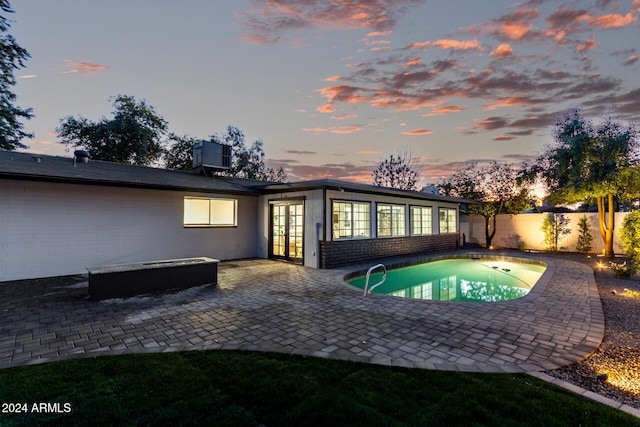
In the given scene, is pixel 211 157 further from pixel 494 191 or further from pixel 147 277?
pixel 494 191

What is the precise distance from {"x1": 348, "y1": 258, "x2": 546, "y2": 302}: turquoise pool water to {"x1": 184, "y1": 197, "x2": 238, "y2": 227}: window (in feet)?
16.7

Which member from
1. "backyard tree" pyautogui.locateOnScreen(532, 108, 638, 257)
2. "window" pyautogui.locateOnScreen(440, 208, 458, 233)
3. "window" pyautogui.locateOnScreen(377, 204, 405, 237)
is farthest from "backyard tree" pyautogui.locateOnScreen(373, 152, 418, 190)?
"window" pyautogui.locateOnScreen(377, 204, 405, 237)

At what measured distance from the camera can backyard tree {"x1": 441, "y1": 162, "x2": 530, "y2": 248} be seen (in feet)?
48.2

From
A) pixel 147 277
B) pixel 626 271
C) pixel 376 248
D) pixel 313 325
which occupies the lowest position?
pixel 313 325

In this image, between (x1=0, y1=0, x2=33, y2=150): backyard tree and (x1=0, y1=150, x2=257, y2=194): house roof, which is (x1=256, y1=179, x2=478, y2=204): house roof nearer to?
(x1=0, y1=150, x2=257, y2=194): house roof

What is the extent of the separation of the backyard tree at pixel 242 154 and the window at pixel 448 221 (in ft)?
51.0

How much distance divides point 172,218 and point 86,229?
210 cm

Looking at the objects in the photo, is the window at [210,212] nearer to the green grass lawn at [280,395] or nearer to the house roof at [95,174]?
the house roof at [95,174]

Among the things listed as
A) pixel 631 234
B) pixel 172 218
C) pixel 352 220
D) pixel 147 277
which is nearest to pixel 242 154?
pixel 172 218

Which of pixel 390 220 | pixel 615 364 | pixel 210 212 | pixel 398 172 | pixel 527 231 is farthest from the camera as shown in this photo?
pixel 398 172

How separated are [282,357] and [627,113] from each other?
48.5ft

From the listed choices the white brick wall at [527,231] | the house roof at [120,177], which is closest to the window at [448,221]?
the white brick wall at [527,231]

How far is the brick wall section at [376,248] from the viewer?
8.88 m

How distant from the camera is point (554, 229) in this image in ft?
44.4
